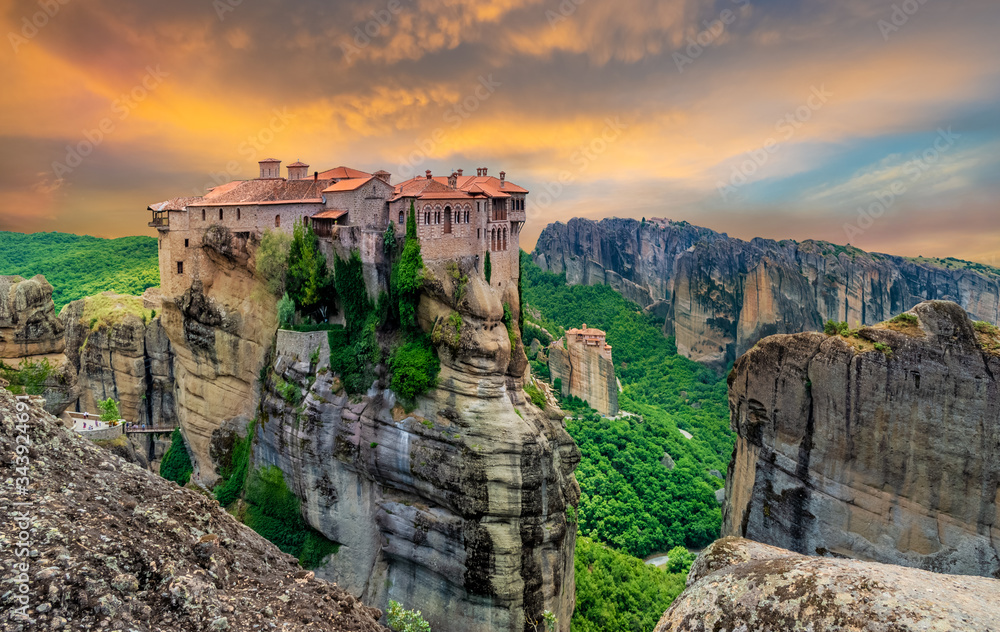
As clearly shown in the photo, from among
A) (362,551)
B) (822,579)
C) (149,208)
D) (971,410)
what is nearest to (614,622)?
(362,551)

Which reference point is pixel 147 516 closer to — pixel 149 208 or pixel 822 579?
pixel 822 579

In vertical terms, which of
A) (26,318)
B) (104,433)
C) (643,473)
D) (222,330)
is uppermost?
(26,318)

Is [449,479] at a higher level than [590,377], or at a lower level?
higher

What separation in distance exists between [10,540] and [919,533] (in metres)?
19.5

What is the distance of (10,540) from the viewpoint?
21.6ft

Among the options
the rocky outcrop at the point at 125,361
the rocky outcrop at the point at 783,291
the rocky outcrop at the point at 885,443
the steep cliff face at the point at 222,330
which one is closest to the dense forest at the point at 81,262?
the rocky outcrop at the point at 125,361

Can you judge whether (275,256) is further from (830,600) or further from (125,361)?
(830,600)

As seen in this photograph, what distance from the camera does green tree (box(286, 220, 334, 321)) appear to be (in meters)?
32.8

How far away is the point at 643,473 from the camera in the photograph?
5062 centimetres

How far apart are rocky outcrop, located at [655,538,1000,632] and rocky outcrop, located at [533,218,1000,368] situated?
213ft

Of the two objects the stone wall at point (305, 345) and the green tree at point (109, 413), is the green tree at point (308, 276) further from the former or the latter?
the green tree at point (109, 413)

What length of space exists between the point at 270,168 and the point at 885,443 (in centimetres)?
3456

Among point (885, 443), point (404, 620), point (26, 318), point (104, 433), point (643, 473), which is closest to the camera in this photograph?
point (885, 443)

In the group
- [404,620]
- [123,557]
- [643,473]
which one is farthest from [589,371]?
[123,557]
